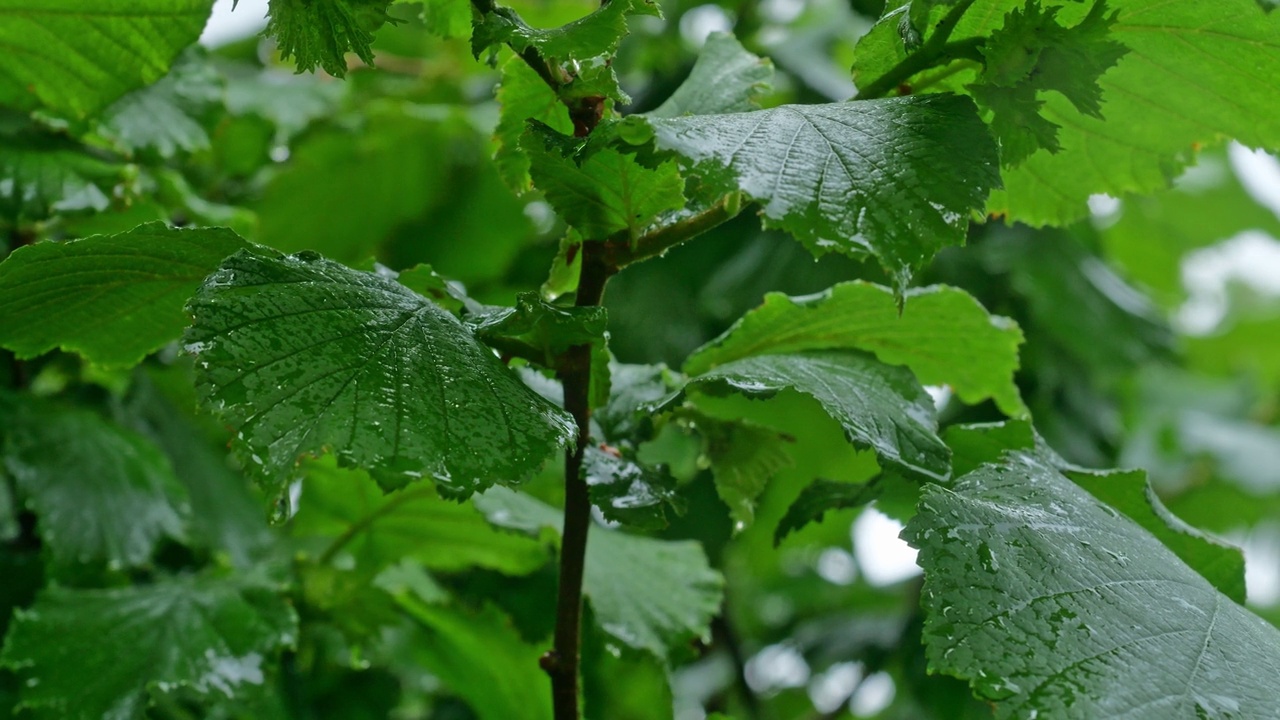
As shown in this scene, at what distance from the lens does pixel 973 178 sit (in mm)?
464

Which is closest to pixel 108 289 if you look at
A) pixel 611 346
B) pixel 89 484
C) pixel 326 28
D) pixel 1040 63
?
pixel 326 28

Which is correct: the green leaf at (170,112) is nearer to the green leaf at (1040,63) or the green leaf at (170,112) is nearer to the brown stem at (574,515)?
the brown stem at (574,515)

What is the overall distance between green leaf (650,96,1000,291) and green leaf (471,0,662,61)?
43 mm

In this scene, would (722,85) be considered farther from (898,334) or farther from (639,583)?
(639,583)

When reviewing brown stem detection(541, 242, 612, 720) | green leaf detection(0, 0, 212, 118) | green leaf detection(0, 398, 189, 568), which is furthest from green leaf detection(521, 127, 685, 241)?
green leaf detection(0, 398, 189, 568)

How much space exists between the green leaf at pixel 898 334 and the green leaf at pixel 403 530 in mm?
255

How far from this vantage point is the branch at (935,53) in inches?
20.0

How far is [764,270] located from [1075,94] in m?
0.79

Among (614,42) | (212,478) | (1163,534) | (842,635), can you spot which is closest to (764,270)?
(842,635)

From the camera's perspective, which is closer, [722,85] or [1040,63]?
[1040,63]

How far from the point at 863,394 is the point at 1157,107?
21 centimetres

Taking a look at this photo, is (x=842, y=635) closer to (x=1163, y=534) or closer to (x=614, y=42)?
(x=1163, y=534)

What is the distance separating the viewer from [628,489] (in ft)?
1.79

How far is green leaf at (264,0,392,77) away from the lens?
491 mm
